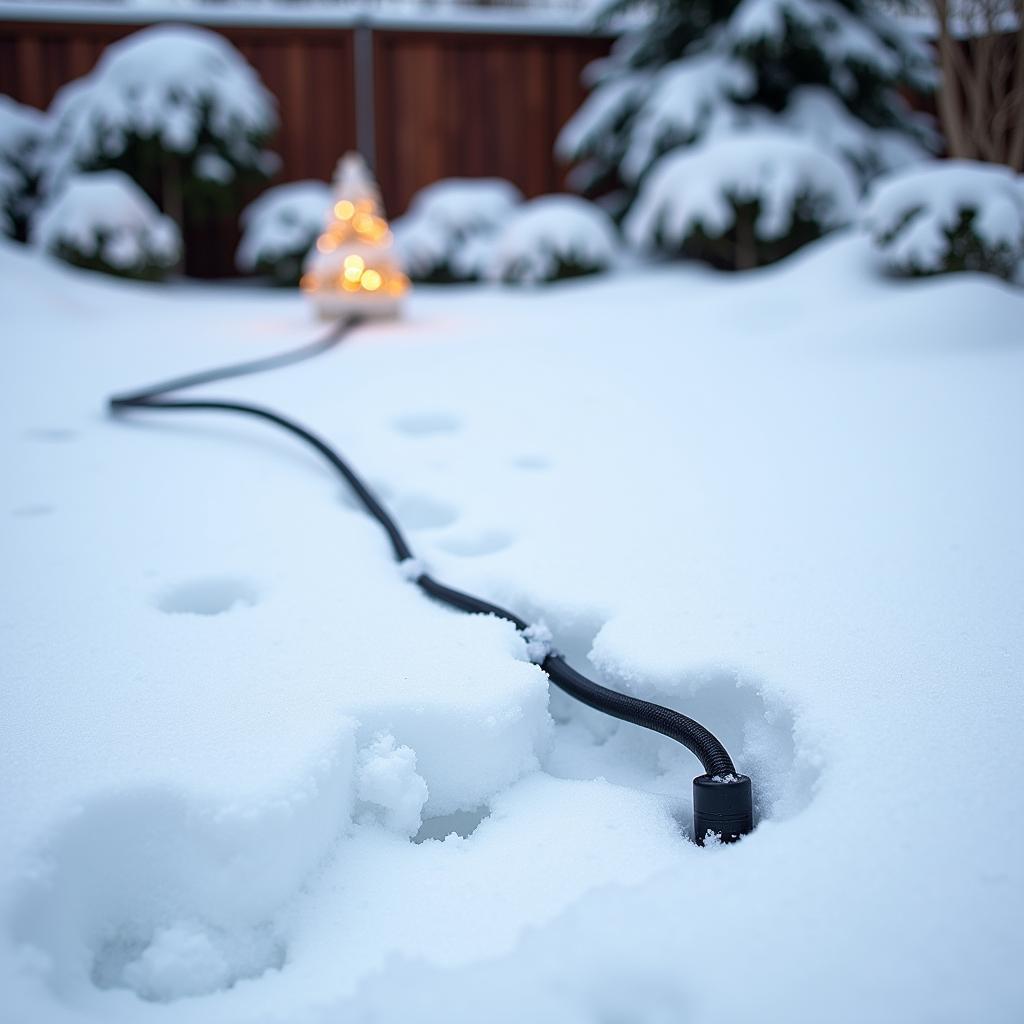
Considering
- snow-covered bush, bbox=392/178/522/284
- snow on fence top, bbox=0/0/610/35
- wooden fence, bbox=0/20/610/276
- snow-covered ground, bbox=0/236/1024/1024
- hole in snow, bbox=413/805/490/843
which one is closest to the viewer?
snow-covered ground, bbox=0/236/1024/1024

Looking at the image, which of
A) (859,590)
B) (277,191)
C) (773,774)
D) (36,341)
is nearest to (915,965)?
(773,774)

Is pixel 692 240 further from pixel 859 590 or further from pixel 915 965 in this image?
pixel 915 965

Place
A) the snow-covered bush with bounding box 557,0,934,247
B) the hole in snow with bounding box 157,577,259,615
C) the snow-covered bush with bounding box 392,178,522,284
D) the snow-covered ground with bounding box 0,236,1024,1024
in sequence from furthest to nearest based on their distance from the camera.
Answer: the snow-covered bush with bounding box 392,178,522,284, the snow-covered bush with bounding box 557,0,934,247, the hole in snow with bounding box 157,577,259,615, the snow-covered ground with bounding box 0,236,1024,1024

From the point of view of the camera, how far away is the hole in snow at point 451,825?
1.16 meters

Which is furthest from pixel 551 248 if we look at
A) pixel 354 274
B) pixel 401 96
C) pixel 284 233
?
pixel 401 96

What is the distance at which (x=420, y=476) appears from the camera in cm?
210

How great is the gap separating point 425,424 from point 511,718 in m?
1.43

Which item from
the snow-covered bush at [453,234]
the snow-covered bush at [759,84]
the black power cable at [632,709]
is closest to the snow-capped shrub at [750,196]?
the snow-covered bush at [759,84]

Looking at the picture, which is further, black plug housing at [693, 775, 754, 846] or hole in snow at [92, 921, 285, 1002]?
black plug housing at [693, 775, 754, 846]

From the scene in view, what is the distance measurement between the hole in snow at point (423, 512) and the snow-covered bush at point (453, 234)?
4170 millimetres

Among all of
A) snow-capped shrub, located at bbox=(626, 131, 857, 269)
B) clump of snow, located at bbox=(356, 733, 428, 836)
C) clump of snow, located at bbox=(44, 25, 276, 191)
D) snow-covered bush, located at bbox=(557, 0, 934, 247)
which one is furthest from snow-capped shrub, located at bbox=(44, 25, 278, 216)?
clump of snow, located at bbox=(356, 733, 428, 836)

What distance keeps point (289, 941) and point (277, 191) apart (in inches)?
247

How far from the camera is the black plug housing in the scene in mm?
1025

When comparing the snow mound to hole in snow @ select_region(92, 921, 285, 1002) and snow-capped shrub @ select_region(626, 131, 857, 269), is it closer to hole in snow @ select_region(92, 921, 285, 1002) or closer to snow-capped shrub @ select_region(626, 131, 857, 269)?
snow-capped shrub @ select_region(626, 131, 857, 269)
